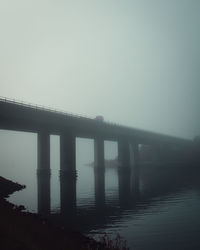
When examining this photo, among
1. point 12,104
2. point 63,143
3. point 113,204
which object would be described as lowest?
point 113,204

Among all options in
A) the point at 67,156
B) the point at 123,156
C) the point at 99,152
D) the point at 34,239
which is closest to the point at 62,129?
the point at 67,156

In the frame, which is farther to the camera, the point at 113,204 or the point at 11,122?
Answer: the point at 11,122

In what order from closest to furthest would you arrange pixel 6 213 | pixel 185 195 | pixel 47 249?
1. pixel 47 249
2. pixel 6 213
3. pixel 185 195

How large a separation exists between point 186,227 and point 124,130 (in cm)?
10038

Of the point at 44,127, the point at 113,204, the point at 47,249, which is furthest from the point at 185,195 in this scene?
the point at 44,127

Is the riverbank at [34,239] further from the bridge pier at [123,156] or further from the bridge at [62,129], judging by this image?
the bridge pier at [123,156]

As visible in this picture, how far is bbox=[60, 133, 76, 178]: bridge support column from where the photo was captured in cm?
8794

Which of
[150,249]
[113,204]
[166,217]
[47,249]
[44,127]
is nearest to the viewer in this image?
[47,249]

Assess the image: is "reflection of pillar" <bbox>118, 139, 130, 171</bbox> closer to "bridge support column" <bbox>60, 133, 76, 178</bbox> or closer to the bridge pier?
the bridge pier

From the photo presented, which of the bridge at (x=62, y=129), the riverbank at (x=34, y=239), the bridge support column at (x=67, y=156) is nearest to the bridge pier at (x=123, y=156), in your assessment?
A: the bridge at (x=62, y=129)

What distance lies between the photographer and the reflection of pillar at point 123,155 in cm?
12662

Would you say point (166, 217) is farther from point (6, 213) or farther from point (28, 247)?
point (28, 247)

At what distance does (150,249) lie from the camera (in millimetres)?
21547

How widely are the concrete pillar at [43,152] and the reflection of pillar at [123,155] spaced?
142 feet
